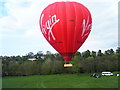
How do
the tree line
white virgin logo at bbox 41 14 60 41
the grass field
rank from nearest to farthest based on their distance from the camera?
white virgin logo at bbox 41 14 60 41 < the grass field < the tree line

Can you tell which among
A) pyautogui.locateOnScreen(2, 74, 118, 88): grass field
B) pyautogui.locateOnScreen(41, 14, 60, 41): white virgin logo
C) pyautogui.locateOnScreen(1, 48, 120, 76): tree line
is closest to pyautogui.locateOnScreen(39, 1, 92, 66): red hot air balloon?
pyautogui.locateOnScreen(41, 14, 60, 41): white virgin logo

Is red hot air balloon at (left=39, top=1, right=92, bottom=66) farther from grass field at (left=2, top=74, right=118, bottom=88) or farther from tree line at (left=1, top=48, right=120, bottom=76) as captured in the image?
tree line at (left=1, top=48, right=120, bottom=76)

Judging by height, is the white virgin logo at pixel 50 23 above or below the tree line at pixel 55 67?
above

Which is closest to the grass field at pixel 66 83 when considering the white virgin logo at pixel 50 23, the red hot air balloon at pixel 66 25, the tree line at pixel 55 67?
the tree line at pixel 55 67

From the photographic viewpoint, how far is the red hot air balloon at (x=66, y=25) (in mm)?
11711

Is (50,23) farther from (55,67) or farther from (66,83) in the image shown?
(55,67)

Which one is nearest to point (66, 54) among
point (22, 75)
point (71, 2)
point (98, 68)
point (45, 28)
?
point (45, 28)

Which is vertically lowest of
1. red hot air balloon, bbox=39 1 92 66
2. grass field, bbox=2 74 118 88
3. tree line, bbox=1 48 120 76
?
grass field, bbox=2 74 118 88

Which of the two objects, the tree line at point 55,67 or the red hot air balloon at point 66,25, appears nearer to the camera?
the red hot air balloon at point 66,25

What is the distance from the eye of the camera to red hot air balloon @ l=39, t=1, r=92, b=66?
11.7 meters

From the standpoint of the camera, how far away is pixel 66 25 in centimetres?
1173

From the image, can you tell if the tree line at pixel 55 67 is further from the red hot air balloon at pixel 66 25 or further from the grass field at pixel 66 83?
the red hot air balloon at pixel 66 25

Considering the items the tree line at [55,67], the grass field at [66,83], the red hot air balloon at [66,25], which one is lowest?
the grass field at [66,83]

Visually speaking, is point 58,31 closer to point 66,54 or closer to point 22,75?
point 66,54
